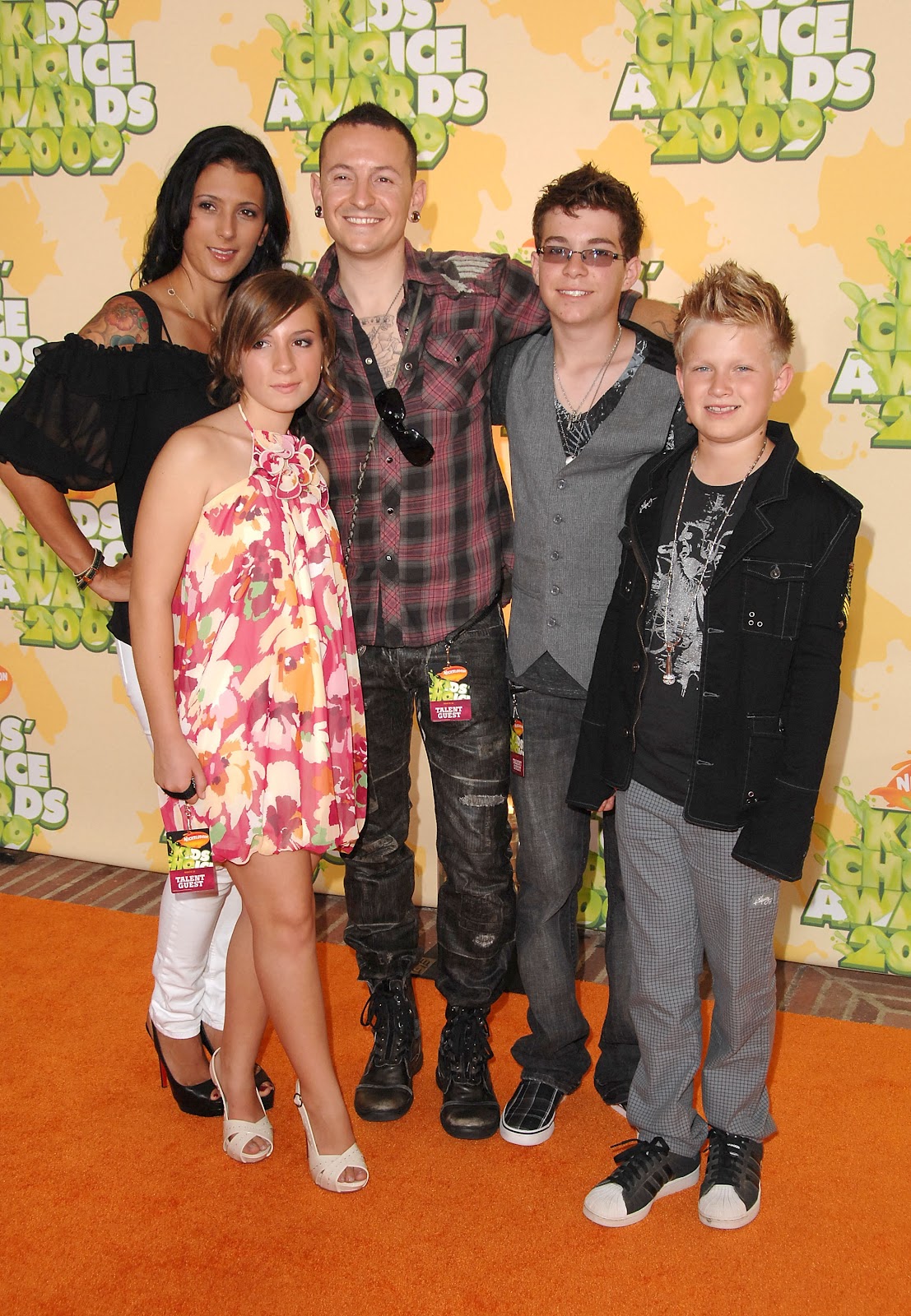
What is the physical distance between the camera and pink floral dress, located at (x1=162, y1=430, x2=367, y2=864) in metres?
2.05

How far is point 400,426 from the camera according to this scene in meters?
2.27

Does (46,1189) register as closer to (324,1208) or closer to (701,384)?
(324,1208)

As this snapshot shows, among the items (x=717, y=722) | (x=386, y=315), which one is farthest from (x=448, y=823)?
(x=386, y=315)

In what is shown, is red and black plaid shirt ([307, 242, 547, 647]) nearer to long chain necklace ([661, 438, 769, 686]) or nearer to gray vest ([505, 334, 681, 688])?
gray vest ([505, 334, 681, 688])

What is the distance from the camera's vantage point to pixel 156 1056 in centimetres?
274

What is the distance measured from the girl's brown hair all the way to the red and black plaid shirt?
0.51ft

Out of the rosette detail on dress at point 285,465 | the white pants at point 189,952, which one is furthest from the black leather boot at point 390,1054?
the rosette detail on dress at point 285,465

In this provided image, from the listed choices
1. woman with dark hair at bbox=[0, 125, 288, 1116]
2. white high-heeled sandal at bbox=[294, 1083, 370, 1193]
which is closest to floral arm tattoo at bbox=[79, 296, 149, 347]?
woman with dark hair at bbox=[0, 125, 288, 1116]

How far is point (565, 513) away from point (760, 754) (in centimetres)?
58

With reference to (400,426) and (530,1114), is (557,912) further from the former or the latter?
(400,426)

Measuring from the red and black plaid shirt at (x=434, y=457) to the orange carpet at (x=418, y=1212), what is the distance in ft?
3.43

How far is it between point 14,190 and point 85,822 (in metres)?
1.96

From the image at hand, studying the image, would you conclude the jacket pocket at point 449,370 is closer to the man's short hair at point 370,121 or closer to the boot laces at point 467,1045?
the man's short hair at point 370,121

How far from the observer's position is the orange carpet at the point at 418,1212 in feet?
6.57
